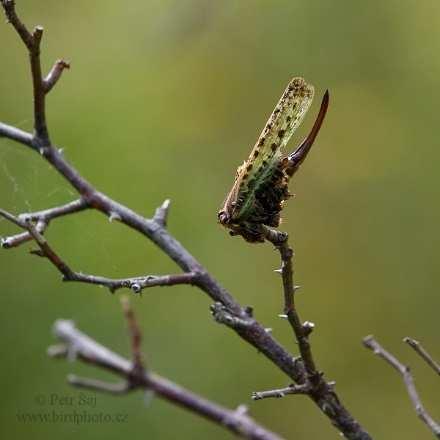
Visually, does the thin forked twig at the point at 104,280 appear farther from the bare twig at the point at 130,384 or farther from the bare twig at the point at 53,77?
the bare twig at the point at 130,384

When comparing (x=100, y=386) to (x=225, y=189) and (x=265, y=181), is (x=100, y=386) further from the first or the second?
(x=225, y=189)

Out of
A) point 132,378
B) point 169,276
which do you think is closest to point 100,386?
point 132,378

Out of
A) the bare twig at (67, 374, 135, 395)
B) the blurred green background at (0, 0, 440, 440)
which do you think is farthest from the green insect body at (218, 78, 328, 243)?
the blurred green background at (0, 0, 440, 440)

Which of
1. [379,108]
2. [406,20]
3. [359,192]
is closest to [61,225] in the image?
[359,192]

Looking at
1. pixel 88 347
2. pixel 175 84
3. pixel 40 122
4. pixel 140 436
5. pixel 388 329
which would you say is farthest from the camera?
pixel 175 84

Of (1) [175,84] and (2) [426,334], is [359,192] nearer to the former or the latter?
(2) [426,334]

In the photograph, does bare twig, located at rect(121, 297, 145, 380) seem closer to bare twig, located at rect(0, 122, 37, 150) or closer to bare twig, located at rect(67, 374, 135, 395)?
bare twig, located at rect(67, 374, 135, 395)

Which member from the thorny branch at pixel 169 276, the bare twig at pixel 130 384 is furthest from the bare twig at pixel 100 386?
the thorny branch at pixel 169 276
